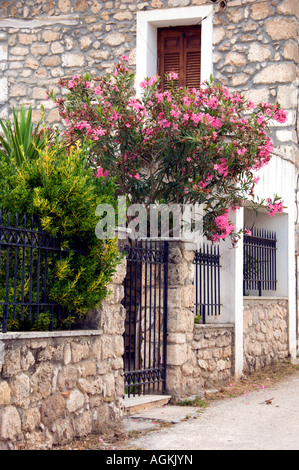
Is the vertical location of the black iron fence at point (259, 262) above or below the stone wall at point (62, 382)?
above

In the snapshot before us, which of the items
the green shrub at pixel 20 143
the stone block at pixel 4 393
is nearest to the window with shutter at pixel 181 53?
the green shrub at pixel 20 143

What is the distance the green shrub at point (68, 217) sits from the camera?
6.05 m

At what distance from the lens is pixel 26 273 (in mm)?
5984

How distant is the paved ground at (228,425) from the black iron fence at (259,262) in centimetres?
268

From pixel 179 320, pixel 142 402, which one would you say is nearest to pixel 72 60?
pixel 179 320

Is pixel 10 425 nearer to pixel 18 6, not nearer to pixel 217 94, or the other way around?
pixel 217 94

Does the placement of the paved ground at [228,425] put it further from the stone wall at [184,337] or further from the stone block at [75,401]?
the stone block at [75,401]

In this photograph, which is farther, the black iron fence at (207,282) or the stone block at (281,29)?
the stone block at (281,29)

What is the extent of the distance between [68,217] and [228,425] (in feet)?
8.86

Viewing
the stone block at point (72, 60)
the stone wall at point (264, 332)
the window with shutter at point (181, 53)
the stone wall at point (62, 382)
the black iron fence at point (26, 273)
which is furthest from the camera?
the stone block at point (72, 60)

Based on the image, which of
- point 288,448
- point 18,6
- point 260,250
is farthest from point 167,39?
point 288,448

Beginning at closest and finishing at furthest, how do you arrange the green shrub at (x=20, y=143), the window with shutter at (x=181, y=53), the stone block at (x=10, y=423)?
the stone block at (x=10, y=423)
the green shrub at (x=20, y=143)
the window with shutter at (x=181, y=53)

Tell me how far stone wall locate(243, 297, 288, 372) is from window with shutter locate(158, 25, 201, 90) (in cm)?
423

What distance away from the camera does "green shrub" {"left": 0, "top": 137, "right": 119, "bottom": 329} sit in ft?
19.8
